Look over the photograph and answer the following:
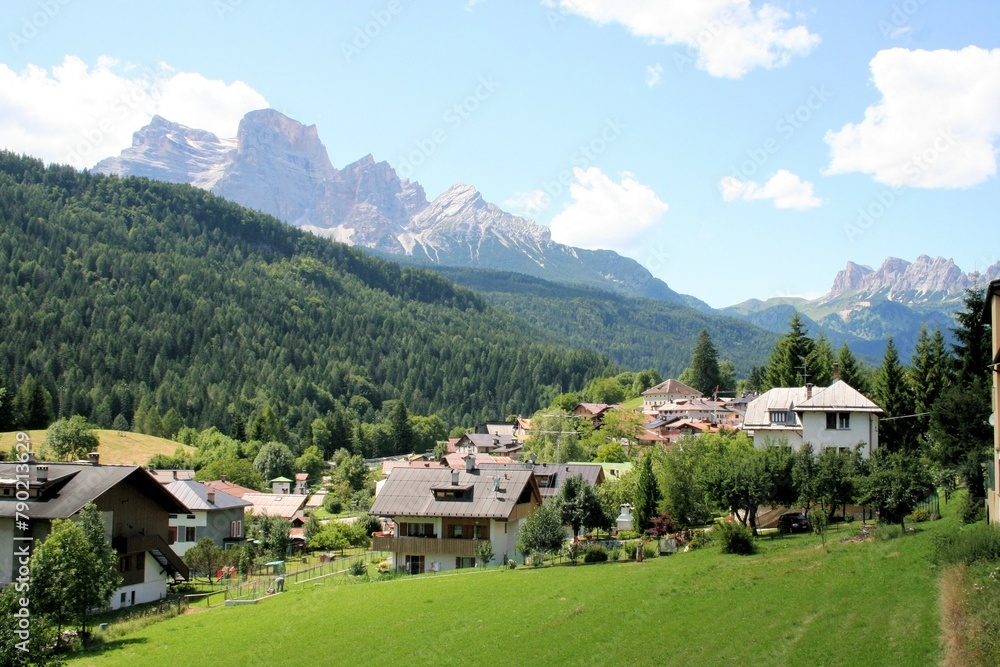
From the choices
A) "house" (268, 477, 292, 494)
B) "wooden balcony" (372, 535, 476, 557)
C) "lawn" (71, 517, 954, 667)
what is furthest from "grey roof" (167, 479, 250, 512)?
"house" (268, 477, 292, 494)

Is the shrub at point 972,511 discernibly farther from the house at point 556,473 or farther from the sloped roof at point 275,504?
the sloped roof at point 275,504

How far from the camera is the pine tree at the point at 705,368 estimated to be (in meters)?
151

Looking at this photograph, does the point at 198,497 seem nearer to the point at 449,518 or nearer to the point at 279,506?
the point at 279,506

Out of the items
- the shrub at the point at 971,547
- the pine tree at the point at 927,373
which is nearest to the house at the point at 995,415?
the shrub at the point at 971,547

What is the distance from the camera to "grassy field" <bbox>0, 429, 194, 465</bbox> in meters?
93.7

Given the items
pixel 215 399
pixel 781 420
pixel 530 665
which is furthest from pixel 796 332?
pixel 215 399

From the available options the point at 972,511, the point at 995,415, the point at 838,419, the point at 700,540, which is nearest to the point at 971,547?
the point at 995,415

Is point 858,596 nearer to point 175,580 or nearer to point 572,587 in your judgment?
point 572,587

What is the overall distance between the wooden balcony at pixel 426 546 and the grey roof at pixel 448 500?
1.29 metres

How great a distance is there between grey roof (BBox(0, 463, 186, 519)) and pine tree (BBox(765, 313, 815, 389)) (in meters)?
44.9

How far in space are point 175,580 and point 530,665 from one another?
93.9 ft

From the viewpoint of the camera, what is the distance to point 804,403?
48.7 meters

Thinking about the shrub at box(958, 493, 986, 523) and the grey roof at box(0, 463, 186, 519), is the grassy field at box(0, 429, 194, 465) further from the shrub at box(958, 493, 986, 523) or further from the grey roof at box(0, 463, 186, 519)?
the shrub at box(958, 493, 986, 523)

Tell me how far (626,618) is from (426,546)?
22.7 metres
